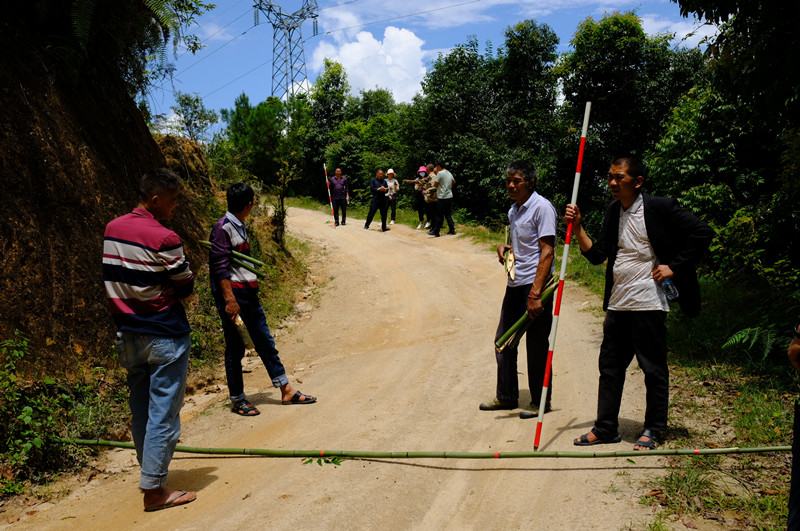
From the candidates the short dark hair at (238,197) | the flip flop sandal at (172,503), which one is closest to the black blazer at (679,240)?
the short dark hair at (238,197)

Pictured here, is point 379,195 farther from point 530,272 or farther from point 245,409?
point 530,272

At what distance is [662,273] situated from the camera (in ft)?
14.3

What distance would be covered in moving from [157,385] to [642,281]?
364 cm

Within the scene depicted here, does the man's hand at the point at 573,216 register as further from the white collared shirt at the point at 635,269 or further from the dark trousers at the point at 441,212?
the dark trousers at the point at 441,212

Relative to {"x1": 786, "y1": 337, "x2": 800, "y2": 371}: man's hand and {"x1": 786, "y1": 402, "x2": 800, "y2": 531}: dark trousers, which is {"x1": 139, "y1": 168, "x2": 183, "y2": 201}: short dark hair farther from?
{"x1": 786, "y1": 402, "x2": 800, "y2": 531}: dark trousers

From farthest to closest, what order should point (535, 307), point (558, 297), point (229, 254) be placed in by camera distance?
point (229, 254), point (535, 307), point (558, 297)

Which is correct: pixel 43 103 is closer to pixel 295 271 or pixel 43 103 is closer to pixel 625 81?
pixel 295 271

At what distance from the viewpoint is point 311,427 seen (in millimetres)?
5410

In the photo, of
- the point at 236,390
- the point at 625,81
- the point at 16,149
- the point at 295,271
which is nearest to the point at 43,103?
the point at 16,149

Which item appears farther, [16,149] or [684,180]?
[684,180]

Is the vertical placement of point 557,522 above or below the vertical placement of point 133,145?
below

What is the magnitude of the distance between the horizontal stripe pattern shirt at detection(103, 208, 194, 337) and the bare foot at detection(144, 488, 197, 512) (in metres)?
1.09

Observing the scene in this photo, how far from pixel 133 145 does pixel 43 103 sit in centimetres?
181

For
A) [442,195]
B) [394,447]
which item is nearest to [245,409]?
[394,447]
